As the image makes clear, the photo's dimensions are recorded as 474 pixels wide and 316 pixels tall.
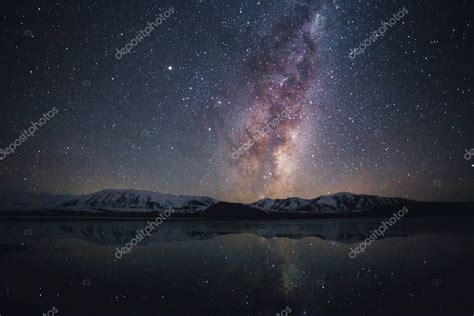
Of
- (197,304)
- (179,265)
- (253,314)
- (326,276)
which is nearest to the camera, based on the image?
(253,314)

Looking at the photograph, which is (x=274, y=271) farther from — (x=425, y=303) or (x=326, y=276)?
(x=425, y=303)

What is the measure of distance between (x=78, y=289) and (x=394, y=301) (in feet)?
44.6

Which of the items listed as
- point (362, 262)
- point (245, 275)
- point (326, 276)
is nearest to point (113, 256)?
point (245, 275)

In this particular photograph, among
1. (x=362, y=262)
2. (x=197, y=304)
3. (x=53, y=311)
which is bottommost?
(x=53, y=311)

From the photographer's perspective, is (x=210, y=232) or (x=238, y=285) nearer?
(x=238, y=285)

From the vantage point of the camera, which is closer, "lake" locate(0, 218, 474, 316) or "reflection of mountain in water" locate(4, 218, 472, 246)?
"lake" locate(0, 218, 474, 316)

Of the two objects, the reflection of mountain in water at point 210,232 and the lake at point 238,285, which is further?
the reflection of mountain in water at point 210,232

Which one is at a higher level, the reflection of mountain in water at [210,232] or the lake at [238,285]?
the reflection of mountain in water at [210,232]

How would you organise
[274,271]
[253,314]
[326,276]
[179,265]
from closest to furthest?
[253,314] < [326,276] < [274,271] < [179,265]

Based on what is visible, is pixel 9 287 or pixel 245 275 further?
pixel 245 275

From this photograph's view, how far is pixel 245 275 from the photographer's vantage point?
1733cm

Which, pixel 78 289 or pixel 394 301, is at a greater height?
pixel 394 301

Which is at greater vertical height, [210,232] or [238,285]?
[210,232]

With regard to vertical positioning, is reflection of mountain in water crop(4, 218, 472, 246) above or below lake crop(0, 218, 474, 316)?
above
